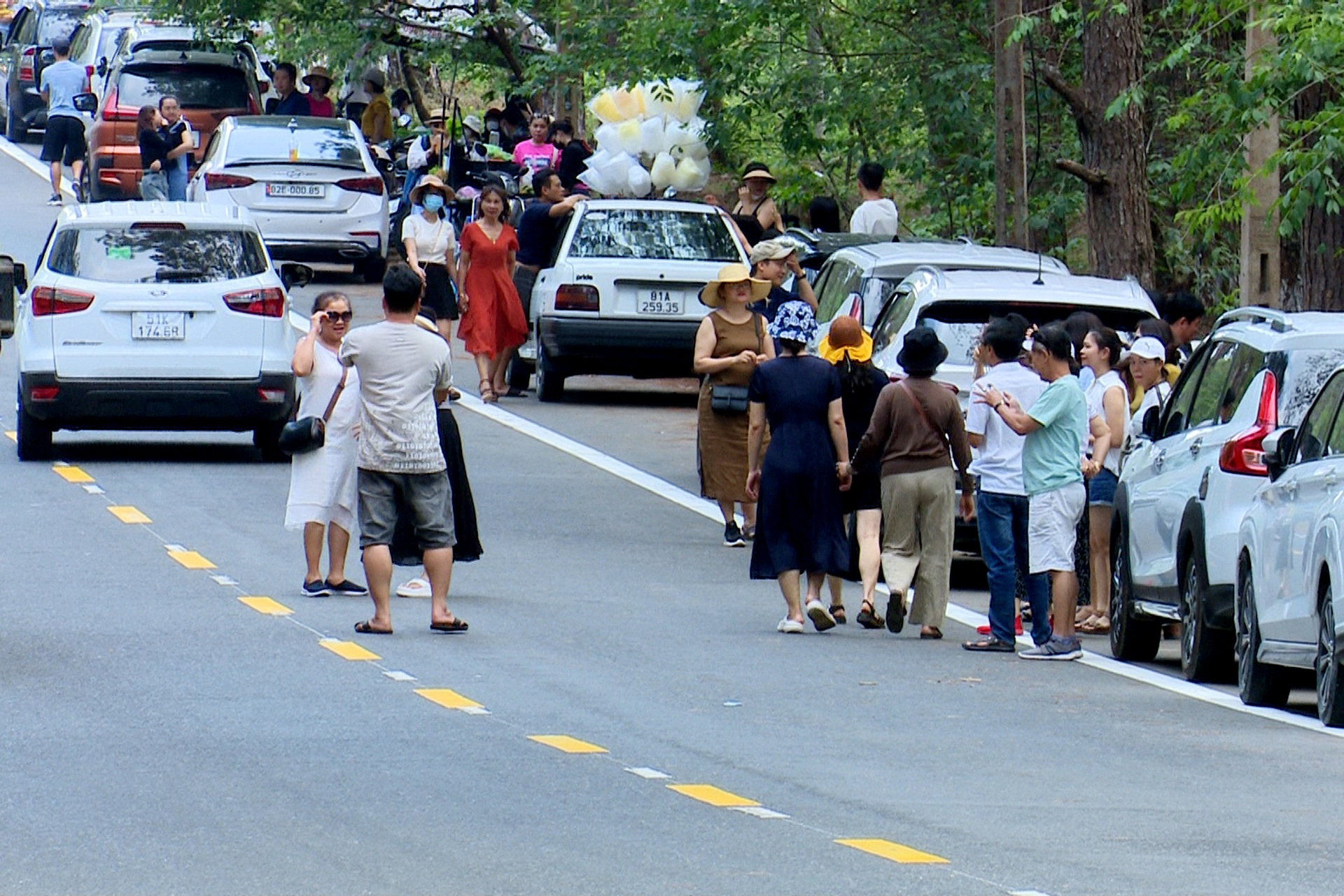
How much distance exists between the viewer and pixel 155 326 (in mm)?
19234

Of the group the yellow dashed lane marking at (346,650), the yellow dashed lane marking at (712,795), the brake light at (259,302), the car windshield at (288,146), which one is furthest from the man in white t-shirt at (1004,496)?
the car windshield at (288,146)

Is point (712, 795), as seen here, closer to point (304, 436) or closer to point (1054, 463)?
point (1054, 463)

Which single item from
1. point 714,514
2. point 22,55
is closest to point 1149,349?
point 714,514

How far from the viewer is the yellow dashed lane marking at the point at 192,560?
15.3 m

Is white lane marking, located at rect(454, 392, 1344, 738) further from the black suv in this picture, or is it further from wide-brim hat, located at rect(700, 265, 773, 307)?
the black suv

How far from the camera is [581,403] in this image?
24625mm

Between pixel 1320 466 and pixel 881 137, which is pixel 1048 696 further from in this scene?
pixel 881 137

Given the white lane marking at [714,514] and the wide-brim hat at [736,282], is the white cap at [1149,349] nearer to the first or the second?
the white lane marking at [714,514]

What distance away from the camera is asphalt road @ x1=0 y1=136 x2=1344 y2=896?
810cm

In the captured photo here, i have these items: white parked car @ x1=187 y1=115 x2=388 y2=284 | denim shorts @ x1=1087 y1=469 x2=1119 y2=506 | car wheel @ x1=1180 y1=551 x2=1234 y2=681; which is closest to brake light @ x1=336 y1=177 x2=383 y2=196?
white parked car @ x1=187 y1=115 x2=388 y2=284

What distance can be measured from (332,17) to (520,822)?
87.1 feet

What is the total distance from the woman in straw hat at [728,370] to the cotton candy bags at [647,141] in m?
11.4

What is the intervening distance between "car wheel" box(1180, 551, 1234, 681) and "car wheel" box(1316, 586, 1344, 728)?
4.79 feet

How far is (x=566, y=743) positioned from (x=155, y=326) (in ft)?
31.6
